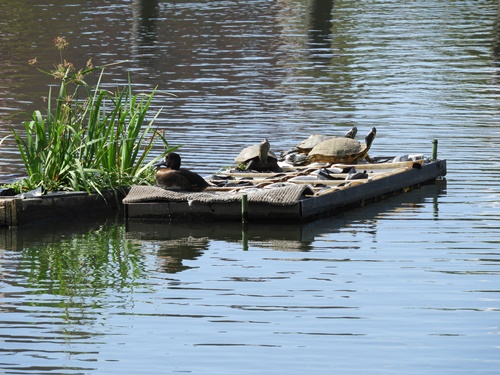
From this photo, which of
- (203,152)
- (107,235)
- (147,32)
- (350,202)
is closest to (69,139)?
(107,235)

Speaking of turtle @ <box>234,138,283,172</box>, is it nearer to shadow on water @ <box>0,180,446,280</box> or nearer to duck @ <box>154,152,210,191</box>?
shadow on water @ <box>0,180,446,280</box>

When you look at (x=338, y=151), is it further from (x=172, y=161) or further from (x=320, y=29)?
(x=320, y=29)

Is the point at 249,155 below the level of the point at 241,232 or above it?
above

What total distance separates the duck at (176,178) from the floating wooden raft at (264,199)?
6.7 inches

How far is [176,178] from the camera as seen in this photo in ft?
59.1

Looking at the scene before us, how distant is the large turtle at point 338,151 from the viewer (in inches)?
819

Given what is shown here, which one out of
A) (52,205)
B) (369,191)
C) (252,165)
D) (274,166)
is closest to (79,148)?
(52,205)

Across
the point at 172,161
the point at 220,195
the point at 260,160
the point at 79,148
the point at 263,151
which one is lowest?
the point at 220,195

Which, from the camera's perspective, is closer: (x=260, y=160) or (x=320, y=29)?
(x=260, y=160)

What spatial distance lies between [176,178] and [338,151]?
3581mm

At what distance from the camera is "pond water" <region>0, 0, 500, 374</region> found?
11391 millimetres

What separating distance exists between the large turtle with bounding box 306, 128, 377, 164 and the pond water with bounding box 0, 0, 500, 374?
1.23 m

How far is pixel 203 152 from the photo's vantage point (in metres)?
23.5

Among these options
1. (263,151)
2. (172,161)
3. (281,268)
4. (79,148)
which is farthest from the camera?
(263,151)
